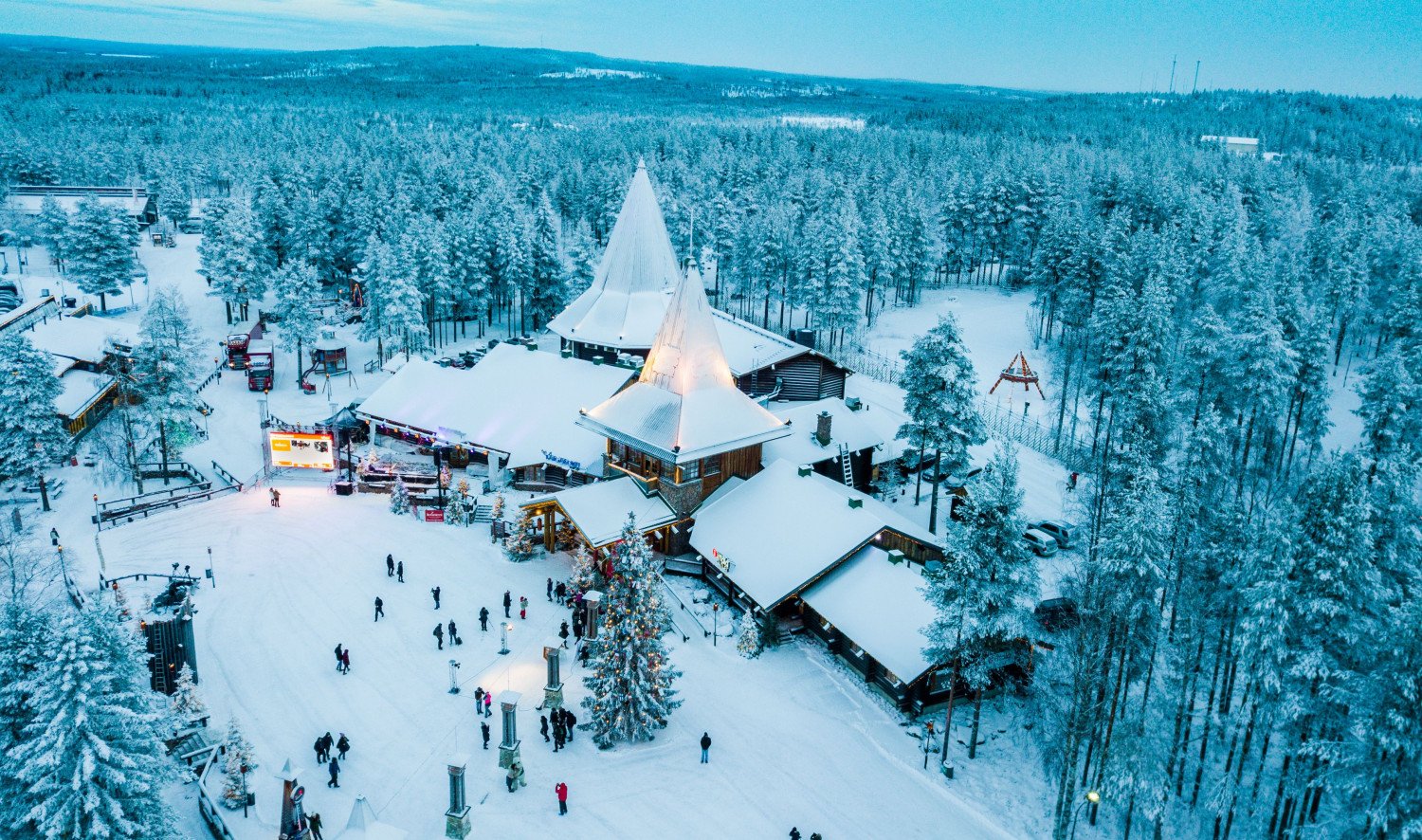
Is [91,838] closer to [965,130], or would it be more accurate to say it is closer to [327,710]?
[327,710]

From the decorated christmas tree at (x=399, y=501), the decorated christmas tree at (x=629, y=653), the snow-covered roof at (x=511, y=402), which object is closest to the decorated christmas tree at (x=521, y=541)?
the snow-covered roof at (x=511, y=402)

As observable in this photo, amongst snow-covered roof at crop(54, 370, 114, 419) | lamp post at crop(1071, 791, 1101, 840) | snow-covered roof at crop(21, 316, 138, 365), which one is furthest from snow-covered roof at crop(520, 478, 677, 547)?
snow-covered roof at crop(21, 316, 138, 365)

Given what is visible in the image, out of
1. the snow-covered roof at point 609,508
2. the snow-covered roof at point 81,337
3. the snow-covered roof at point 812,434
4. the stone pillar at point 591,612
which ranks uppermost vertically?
the snow-covered roof at point 812,434

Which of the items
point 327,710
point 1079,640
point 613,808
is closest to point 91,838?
point 327,710

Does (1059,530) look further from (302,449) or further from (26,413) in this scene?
(26,413)

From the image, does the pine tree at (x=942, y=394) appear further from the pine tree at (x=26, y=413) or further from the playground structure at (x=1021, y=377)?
the pine tree at (x=26, y=413)

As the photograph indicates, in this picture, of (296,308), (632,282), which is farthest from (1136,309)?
(296,308)

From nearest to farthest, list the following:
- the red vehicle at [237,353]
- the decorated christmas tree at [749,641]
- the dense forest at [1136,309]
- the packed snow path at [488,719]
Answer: the dense forest at [1136,309], the packed snow path at [488,719], the decorated christmas tree at [749,641], the red vehicle at [237,353]
